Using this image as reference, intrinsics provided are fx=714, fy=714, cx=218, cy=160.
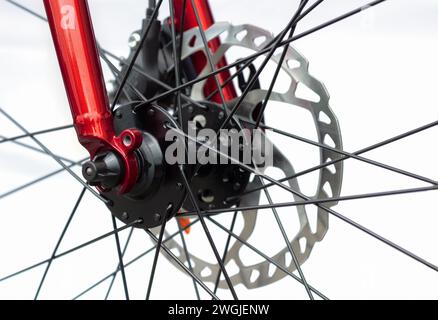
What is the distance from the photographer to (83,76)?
878 millimetres

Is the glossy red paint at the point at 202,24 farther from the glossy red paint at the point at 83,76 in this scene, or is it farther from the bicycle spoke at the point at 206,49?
the glossy red paint at the point at 83,76

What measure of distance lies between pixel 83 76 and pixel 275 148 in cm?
38

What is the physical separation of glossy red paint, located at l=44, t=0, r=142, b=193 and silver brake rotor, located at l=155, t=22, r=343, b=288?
274 mm

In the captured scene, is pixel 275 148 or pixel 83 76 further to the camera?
pixel 275 148

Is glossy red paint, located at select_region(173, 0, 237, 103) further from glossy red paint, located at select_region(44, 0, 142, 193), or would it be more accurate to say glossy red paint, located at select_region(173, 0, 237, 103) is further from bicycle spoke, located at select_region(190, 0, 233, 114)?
glossy red paint, located at select_region(44, 0, 142, 193)

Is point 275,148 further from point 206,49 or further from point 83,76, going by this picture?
point 83,76

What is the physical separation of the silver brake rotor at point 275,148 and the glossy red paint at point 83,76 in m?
0.27

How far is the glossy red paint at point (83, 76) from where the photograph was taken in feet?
2.88

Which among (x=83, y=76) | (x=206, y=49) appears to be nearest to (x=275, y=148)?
(x=206, y=49)

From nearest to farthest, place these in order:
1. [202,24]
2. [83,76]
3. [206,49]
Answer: [83,76] < [206,49] < [202,24]

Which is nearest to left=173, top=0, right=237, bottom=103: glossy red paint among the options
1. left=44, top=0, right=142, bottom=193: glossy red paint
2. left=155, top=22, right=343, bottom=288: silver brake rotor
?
left=155, top=22, right=343, bottom=288: silver brake rotor
